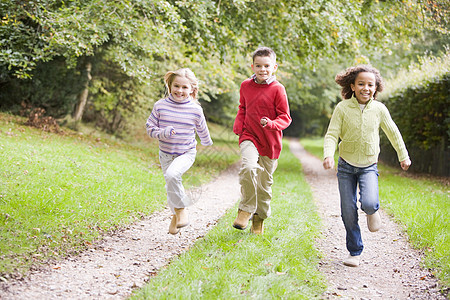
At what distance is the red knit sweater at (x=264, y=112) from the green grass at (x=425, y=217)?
2.16m

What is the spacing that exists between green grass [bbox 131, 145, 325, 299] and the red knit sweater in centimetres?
108

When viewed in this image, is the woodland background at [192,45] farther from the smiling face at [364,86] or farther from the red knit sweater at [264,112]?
the smiling face at [364,86]

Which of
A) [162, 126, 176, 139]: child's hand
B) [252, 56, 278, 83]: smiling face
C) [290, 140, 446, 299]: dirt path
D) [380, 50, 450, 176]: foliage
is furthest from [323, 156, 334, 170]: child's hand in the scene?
[380, 50, 450, 176]: foliage

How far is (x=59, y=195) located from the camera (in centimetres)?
630

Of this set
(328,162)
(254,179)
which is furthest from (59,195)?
(328,162)

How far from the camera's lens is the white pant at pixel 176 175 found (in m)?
4.87

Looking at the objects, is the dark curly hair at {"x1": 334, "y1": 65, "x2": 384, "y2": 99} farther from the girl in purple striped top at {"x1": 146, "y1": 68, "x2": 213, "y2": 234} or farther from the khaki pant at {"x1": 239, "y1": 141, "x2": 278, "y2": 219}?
the girl in purple striped top at {"x1": 146, "y1": 68, "x2": 213, "y2": 234}

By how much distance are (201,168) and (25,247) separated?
9.29 meters

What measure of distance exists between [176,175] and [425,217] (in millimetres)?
4089

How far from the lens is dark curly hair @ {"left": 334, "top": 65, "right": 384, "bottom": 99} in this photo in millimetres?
4840

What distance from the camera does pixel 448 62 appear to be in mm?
12383

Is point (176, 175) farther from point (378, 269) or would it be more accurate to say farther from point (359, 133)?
point (378, 269)

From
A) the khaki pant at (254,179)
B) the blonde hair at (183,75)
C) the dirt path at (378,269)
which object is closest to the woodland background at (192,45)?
the blonde hair at (183,75)

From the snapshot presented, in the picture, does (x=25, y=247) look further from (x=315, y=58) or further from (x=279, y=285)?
(x=315, y=58)
